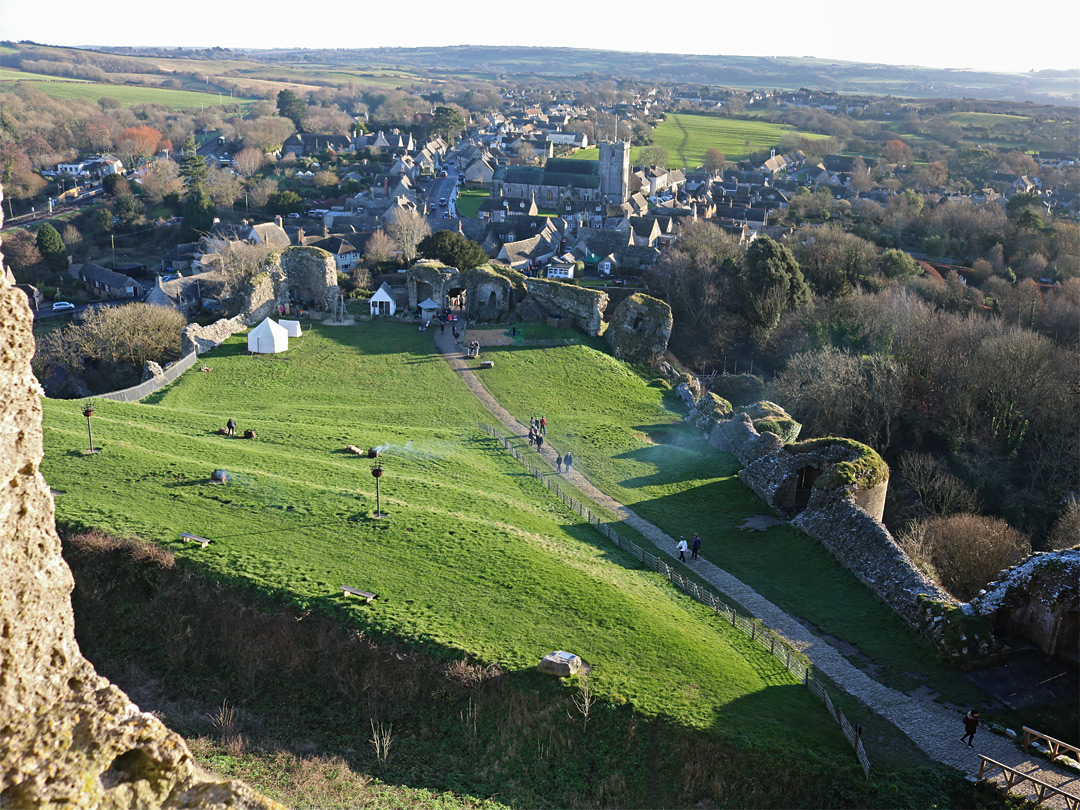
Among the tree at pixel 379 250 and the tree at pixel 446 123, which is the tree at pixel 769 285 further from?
the tree at pixel 446 123

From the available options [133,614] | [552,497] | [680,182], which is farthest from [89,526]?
[680,182]

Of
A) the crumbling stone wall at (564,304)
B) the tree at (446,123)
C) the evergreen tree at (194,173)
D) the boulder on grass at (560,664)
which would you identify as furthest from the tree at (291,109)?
the boulder on grass at (560,664)

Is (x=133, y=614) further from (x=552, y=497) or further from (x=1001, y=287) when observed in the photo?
(x=1001, y=287)

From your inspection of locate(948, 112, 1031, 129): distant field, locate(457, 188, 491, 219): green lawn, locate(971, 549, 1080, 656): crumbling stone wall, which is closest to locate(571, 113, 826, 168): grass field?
locate(457, 188, 491, 219): green lawn

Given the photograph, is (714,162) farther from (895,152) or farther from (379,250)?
(379,250)

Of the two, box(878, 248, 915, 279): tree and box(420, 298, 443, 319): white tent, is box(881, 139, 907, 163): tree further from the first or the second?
box(420, 298, 443, 319): white tent
